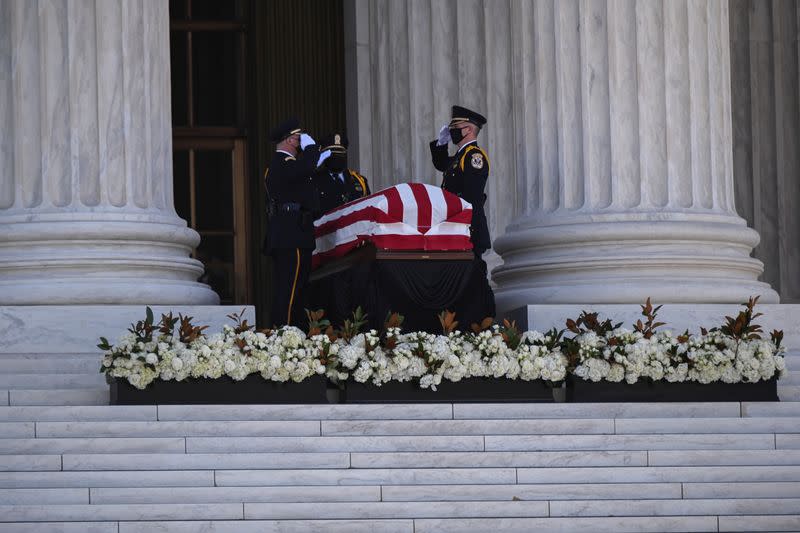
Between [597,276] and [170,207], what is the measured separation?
13.0 ft

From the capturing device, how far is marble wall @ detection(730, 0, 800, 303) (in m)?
21.0

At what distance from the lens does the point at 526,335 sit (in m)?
13.1

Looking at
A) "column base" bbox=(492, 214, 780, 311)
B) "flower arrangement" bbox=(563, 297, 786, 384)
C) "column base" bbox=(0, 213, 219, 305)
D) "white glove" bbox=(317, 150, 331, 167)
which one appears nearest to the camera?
"flower arrangement" bbox=(563, 297, 786, 384)

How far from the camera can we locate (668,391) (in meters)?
12.8

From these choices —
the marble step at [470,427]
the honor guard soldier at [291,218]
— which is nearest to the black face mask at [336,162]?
the honor guard soldier at [291,218]

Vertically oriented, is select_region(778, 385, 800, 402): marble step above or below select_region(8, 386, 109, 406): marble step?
below

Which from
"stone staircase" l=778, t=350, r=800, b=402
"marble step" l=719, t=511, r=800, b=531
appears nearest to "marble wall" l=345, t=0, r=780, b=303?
"stone staircase" l=778, t=350, r=800, b=402

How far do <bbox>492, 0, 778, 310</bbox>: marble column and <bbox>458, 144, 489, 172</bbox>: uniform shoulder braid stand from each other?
0.57 metres

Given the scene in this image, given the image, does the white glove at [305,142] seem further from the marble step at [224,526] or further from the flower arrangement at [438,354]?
the marble step at [224,526]

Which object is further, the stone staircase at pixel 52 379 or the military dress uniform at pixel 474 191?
the military dress uniform at pixel 474 191

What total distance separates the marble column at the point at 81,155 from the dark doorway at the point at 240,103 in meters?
7.23

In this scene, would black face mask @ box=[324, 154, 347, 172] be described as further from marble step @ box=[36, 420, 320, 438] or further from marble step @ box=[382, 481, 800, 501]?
marble step @ box=[382, 481, 800, 501]

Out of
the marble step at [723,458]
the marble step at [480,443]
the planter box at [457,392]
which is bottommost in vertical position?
the marble step at [723,458]

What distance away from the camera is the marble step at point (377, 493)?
35.6 feet
